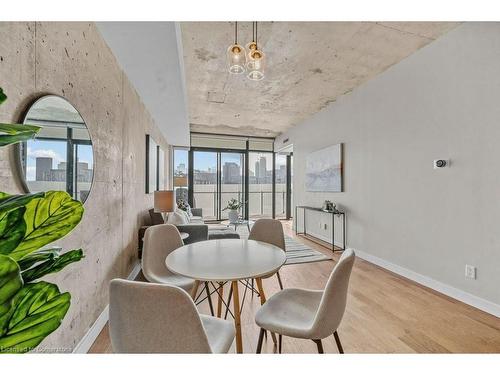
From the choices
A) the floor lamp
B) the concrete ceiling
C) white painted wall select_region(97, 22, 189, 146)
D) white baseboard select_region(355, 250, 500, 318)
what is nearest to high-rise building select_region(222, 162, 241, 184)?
the concrete ceiling

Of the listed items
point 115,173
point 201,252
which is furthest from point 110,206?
point 201,252

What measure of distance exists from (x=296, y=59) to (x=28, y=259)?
3206 millimetres

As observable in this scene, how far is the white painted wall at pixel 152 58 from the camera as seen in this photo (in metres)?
1.64

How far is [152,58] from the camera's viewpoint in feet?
6.69

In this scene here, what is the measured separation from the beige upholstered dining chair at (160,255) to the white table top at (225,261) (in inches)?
11.3

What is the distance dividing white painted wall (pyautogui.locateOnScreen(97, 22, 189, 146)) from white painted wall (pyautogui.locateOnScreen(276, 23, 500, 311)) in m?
2.80

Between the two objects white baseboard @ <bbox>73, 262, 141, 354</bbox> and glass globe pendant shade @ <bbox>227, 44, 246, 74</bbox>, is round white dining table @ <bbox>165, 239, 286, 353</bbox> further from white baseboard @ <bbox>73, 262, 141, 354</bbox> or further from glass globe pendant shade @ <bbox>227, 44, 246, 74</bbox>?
glass globe pendant shade @ <bbox>227, 44, 246, 74</bbox>

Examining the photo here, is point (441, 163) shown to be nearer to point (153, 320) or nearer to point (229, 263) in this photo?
point (229, 263)

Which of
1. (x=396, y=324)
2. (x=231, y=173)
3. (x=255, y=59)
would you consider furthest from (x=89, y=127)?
(x=231, y=173)

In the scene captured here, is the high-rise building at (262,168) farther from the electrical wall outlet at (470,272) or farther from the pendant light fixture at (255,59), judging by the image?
the electrical wall outlet at (470,272)

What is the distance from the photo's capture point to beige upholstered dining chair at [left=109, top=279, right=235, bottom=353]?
31.1 inches

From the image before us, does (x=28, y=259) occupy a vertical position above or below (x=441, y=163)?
below

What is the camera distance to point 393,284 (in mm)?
2713

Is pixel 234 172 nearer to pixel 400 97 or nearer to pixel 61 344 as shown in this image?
pixel 400 97
